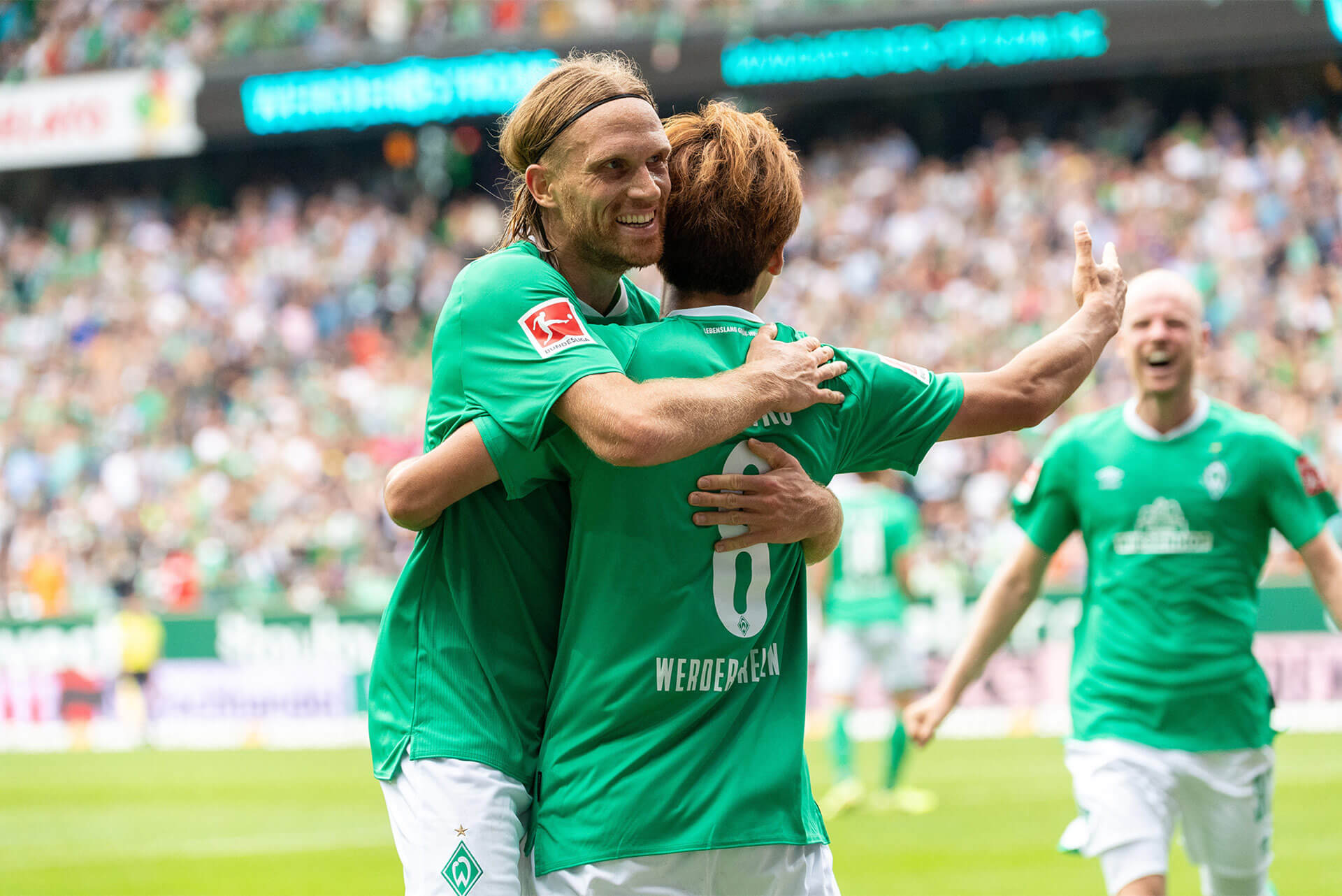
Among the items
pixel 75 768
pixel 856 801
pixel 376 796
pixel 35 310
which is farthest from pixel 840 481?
pixel 35 310

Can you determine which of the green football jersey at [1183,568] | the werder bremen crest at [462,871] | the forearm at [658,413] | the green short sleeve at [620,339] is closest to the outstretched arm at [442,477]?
the forearm at [658,413]

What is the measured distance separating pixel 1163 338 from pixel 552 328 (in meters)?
2.92


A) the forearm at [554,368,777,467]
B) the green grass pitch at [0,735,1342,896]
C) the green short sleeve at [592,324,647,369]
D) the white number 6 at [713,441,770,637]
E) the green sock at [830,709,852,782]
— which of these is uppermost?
the green short sleeve at [592,324,647,369]

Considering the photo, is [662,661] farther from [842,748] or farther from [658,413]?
[842,748]

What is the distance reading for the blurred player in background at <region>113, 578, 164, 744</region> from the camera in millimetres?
15484

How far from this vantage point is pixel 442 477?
2.77 metres

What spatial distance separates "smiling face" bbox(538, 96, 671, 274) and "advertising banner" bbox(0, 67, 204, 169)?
22.9 metres

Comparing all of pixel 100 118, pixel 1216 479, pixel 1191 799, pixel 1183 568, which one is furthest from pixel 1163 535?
pixel 100 118

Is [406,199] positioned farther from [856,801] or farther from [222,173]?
[856,801]

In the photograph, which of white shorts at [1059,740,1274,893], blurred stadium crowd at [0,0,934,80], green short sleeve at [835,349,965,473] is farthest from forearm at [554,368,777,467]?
blurred stadium crowd at [0,0,934,80]

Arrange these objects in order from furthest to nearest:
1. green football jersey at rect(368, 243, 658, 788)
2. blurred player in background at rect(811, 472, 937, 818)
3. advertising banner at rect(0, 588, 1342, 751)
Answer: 1. advertising banner at rect(0, 588, 1342, 751)
2. blurred player in background at rect(811, 472, 937, 818)
3. green football jersey at rect(368, 243, 658, 788)

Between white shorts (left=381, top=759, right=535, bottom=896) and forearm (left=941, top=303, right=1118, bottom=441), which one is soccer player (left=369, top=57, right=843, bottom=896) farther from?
forearm (left=941, top=303, right=1118, bottom=441)

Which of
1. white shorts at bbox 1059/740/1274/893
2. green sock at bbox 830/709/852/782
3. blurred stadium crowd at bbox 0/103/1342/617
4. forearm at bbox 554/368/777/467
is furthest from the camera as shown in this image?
blurred stadium crowd at bbox 0/103/1342/617

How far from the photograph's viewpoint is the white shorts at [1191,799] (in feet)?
15.3
